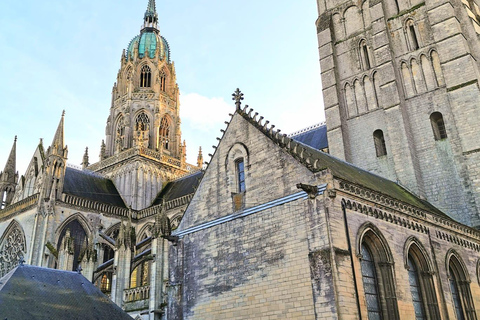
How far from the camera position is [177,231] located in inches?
724

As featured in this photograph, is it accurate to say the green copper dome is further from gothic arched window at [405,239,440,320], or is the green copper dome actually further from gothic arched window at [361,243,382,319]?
gothic arched window at [361,243,382,319]

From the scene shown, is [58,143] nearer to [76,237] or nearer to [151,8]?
[76,237]

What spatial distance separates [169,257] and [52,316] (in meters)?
7.50

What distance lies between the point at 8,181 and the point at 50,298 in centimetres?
2664

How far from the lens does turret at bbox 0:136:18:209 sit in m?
34.5

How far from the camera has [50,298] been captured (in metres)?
11.8

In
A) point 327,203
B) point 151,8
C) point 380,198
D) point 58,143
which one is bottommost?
point 327,203

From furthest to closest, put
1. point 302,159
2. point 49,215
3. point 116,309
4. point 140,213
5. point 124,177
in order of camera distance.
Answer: point 124,177
point 140,213
point 49,215
point 302,159
point 116,309

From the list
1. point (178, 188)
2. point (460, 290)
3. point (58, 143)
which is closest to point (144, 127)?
point (178, 188)

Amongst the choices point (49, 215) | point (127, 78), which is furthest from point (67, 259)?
point (127, 78)

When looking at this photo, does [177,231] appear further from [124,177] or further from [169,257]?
[124,177]

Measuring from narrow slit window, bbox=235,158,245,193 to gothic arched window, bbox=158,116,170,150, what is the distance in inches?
960

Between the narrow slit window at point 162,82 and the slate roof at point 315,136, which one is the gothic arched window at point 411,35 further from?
the narrow slit window at point 162,82

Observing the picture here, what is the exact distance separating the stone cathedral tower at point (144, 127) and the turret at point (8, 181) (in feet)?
21.4
